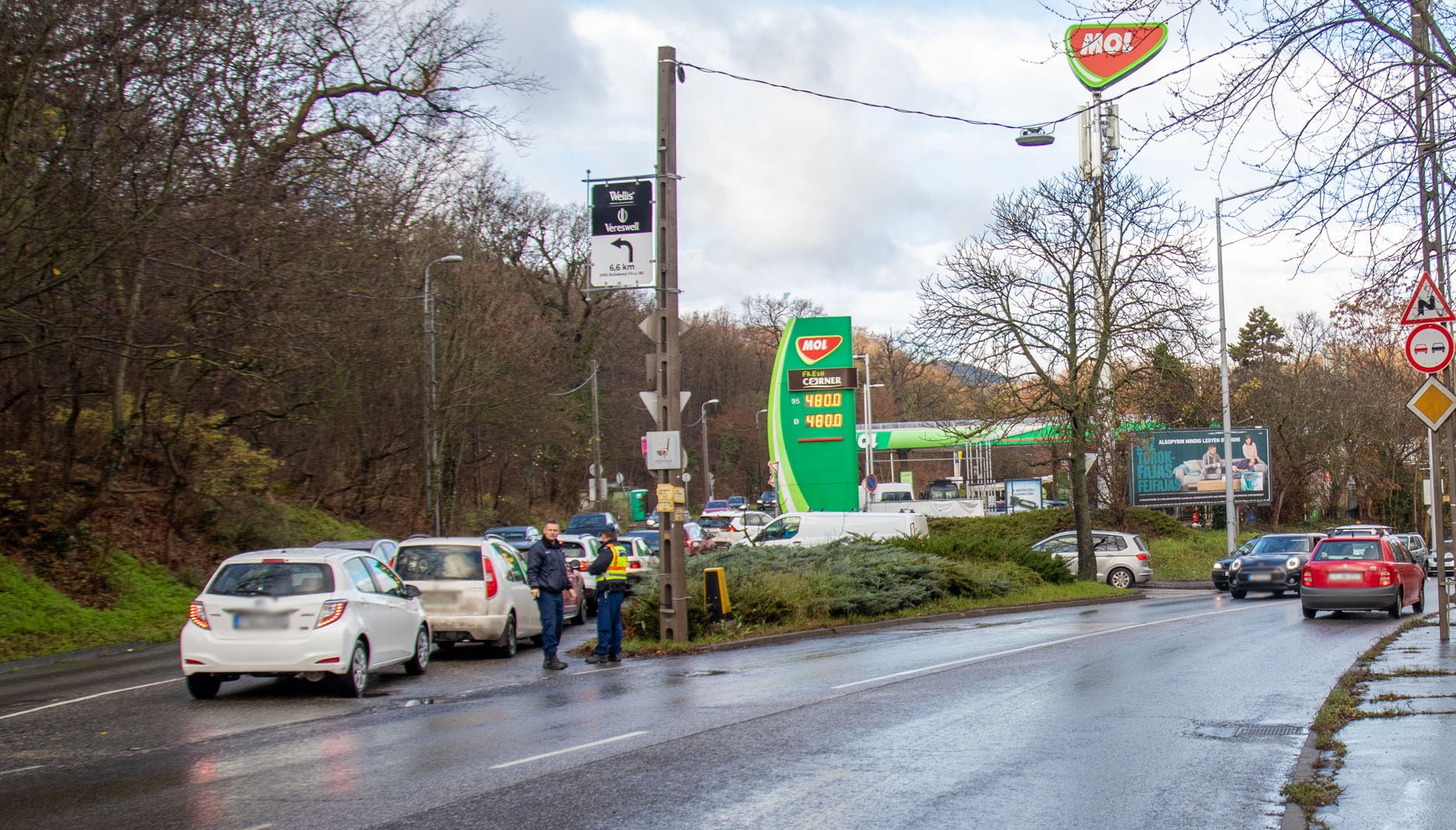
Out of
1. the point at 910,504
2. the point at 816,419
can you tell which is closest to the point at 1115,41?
the point at 816,419

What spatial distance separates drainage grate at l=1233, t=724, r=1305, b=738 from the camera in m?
10.0

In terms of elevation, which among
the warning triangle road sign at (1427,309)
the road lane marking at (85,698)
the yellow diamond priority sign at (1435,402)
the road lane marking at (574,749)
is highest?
the warning triangle road sign at (1427,309)

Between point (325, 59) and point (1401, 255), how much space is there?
752 inches

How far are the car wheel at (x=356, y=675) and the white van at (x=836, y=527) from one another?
66.9 feet

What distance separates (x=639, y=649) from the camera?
17469 millimetres

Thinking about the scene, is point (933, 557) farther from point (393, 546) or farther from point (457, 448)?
point (457, 448)

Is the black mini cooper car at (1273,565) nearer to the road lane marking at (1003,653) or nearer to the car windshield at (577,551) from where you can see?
the road lane marking at (1003,653)

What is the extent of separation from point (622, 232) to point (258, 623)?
302 inches

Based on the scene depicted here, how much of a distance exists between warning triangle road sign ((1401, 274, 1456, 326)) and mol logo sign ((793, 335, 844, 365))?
3012 cm

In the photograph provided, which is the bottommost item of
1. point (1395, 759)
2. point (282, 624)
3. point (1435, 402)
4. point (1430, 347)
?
point (1395, 759)

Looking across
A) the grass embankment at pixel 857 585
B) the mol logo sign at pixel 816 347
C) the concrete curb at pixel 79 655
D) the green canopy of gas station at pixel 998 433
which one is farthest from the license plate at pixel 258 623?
the mol logo sign at pixel 816 347

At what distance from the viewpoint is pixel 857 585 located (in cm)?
2284

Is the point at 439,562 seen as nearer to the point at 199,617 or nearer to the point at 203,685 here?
the point at 203,685

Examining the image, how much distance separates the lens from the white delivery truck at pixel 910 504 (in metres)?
48.2
